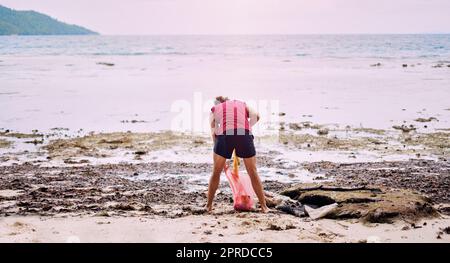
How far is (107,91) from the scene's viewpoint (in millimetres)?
26688

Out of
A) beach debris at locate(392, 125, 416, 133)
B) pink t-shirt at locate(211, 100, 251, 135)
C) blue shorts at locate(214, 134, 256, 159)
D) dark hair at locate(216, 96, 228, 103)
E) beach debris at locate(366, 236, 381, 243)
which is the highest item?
dark hair at locate(216, 96, 228, 103)

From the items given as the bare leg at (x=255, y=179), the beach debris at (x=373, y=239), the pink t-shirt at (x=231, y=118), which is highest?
the pink t-shirt at (x=231, y=118)

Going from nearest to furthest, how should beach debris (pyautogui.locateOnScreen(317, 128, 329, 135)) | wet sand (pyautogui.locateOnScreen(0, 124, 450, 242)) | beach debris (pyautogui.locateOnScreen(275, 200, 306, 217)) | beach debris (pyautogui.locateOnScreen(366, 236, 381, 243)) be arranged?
beach debris (pyautogui.locateOnScreen(366, 236, 381, 243)) → wet sand (pyautogui.locateOnScreen(0, 124, 450, 242)) → beach debris (pyautogui.locateOnScreen(275, 200, 306, 217)) → beach debris (pyautogui.locateOnScreen(317, 128, 329, 135))

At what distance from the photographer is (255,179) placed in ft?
24.8

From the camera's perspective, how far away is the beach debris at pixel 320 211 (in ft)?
24.0

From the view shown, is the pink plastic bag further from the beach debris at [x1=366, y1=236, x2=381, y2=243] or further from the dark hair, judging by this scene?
the beach debris at [x1=366, y1=236, x2=381, y2=243]

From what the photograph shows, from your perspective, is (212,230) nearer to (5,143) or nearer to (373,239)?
(373,239)

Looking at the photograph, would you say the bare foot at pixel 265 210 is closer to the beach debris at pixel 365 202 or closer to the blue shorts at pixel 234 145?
the beach debris at pixel 365 202

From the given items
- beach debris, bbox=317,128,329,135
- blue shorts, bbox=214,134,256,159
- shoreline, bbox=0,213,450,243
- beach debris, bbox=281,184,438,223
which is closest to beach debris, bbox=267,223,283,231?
shoreline, bbox=0,213,450,243

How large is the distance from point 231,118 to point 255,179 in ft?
3.41

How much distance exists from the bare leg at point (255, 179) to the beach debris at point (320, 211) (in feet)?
2.18

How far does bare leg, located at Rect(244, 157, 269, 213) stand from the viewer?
749 cm

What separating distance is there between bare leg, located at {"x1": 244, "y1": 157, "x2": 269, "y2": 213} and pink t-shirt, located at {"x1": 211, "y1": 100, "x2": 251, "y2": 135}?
492mm

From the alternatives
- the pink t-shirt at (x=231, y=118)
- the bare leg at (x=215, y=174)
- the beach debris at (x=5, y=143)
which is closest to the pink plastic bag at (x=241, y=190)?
the bare leg at (x=215, y=174)
